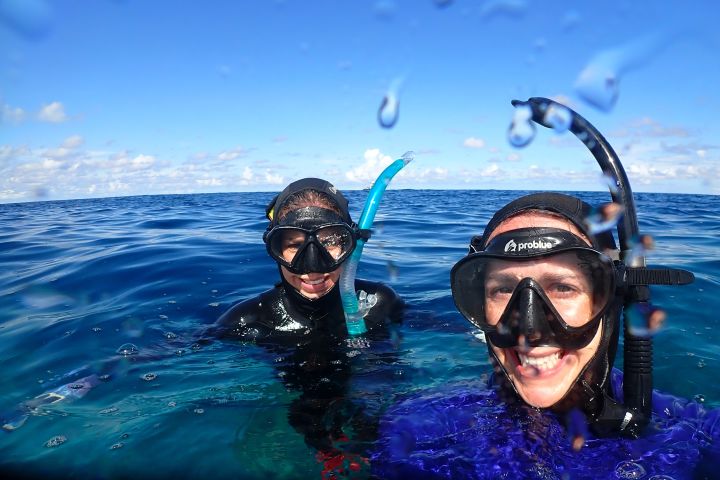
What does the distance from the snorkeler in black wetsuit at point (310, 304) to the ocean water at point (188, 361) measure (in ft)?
0.36

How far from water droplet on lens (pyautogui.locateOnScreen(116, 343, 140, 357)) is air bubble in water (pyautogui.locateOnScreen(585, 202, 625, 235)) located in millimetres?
3305

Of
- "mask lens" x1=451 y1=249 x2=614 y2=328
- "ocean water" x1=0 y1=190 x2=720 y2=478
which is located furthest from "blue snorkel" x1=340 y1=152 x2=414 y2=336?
"mask lens" x1=451 y1=249 x2=614 y2=328

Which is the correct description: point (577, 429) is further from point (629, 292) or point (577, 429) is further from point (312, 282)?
point (312, 282)

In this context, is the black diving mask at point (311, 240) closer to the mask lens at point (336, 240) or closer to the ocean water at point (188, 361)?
the mask lens at point (336, 240)

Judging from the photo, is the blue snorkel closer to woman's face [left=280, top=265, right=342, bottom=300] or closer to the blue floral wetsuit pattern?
woman's face [left=280, top=265, right=342, bottom=300]

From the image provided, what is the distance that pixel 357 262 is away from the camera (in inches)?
150

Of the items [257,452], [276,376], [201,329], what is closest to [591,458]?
[257,452]

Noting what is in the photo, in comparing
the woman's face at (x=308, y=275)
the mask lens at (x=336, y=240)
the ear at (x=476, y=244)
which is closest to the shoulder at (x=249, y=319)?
the woman's face at (x=308, y=275)

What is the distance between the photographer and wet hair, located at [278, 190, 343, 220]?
151 inches

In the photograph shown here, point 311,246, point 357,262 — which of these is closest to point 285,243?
point 311,246

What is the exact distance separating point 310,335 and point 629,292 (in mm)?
2519

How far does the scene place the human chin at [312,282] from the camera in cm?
377

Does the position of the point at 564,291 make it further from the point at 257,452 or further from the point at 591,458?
the point at 257,452

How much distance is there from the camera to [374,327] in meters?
4.18
